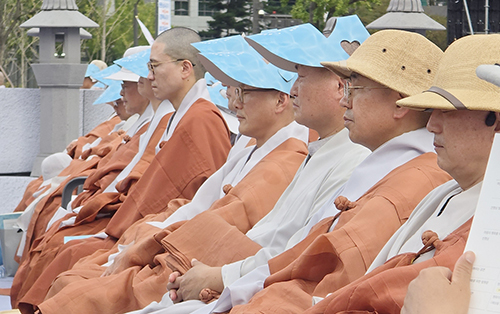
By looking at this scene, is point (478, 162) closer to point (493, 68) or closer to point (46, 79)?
point (493, 68)

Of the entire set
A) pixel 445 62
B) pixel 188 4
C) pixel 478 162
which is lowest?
pixel 188 4

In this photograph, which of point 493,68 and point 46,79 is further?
point 46,79

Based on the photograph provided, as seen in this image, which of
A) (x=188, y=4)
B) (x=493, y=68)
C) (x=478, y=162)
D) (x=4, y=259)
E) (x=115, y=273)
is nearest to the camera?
(x=493, y=68)

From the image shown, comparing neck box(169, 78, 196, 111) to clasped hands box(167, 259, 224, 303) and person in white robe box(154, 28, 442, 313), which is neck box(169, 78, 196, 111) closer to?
clasped hands box(167, 259, 224, 303)

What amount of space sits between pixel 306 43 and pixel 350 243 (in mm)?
1166

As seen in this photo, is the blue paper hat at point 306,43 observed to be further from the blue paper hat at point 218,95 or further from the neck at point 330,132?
the blue paper hat at point 218,95

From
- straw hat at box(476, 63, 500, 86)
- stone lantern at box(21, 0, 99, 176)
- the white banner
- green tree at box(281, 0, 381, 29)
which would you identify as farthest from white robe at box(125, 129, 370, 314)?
green tree at box(281, 0, 381, 29)

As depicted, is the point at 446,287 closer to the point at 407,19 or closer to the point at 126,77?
the point at 126,77

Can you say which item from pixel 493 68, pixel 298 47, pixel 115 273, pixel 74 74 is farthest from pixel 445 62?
pixel 74 74

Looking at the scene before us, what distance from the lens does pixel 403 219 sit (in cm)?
250

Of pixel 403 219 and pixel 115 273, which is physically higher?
pixel 403 219

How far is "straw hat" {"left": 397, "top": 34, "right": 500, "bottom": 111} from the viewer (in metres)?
1.90

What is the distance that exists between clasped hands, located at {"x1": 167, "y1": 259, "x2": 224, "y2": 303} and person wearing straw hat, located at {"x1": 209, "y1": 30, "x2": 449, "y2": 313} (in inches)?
8.9

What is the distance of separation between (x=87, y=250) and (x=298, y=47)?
1851 mm
